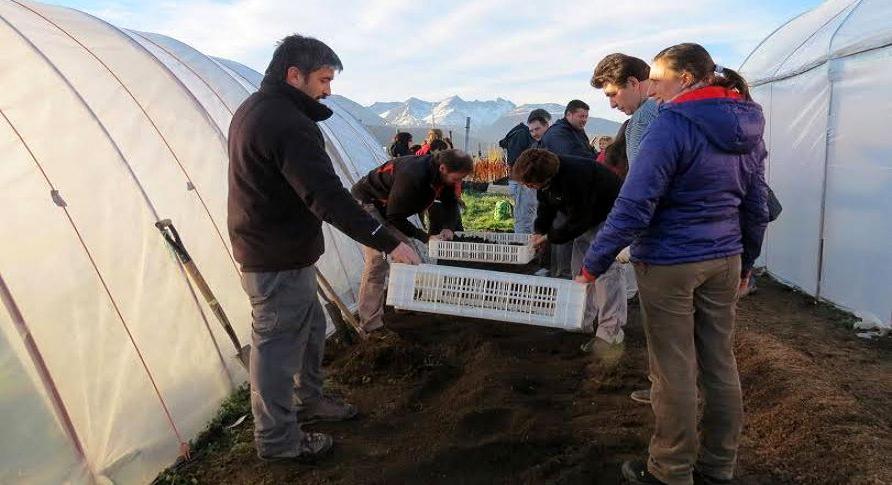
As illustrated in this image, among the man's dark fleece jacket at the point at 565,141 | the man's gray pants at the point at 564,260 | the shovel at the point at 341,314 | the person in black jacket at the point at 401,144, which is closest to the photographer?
the shovel at the point at 341,314

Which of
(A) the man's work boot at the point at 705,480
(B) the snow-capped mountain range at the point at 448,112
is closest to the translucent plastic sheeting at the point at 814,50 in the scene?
(A) the man's work boot at the point at 705,480

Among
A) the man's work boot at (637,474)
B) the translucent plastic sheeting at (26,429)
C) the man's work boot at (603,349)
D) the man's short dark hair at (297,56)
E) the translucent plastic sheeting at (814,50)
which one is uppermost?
the man's short dark hair at (297,56)

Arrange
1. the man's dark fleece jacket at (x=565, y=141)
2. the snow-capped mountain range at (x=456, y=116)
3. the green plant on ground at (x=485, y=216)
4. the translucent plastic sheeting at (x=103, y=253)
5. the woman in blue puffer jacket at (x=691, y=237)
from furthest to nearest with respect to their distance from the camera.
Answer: the snow-capped mountain range at (x=456, y=116) → the green plant on ground at (x=485, y=216) → the man's dark fleece jacket at (x=565, y=141) → the translucent plastic sheeting at (x=103, y=253) → the woman in blue puffer jacket at (x=691, y=237)

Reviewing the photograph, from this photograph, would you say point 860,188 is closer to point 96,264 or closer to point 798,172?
point 798,172

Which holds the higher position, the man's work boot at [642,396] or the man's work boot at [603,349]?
the man's work boot at [642,396]

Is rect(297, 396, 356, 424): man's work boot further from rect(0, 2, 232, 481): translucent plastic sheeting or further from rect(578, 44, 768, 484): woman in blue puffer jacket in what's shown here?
rect(578, 44, 768, 484): woman in blue puffer jacket

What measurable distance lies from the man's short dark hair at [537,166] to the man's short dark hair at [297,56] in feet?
4.97

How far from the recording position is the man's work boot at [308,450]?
3.11m

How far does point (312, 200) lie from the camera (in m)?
2.82

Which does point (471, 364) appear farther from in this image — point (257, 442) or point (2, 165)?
point (2, 165)

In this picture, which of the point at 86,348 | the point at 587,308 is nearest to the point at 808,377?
the point at 587,308

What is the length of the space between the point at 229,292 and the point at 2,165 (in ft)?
5.45

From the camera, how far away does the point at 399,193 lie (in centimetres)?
457

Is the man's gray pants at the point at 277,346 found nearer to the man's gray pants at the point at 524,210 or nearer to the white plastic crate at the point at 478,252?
the white plastic crate at the point at 478,252
